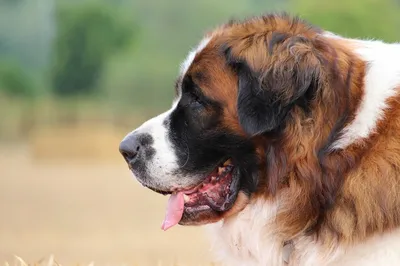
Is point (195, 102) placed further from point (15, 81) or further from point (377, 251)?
point (15, 81)

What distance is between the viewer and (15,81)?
43.8m

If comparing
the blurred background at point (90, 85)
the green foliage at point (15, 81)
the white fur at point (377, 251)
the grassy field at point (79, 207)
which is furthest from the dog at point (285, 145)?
the green foliage at point (15, 81)

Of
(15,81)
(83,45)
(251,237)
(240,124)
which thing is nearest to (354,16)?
(83,45)

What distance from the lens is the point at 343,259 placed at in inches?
149

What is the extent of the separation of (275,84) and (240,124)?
261 mm

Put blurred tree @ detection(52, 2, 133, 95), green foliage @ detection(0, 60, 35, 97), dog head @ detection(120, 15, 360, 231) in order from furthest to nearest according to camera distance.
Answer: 1. blurred tree @ detection(52, 2, 133, 95)
2. green foliage @ detection(0, 60, 35, 97)
3. dog head @ detection(120, 15, 360, 231)

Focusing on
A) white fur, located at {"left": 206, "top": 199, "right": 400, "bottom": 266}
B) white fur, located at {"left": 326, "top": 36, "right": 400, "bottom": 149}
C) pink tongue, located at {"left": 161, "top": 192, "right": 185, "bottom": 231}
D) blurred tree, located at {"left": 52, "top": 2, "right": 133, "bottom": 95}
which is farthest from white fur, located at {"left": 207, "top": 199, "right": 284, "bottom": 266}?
blurred tree, located at {"left": 52, "top": 2, "right": 133, "bottom": 95}

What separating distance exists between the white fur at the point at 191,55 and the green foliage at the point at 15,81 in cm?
3890

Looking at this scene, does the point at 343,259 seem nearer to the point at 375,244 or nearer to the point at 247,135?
the point at 375,244

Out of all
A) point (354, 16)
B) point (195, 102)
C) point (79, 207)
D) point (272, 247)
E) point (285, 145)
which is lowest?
point (79, 207)

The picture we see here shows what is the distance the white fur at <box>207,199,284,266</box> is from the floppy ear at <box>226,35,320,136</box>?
1.44 feet

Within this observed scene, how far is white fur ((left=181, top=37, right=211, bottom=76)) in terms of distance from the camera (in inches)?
159

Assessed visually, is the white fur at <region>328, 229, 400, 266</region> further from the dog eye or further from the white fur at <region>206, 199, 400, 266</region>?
the dog eye

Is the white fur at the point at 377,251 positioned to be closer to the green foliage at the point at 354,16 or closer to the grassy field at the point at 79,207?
the grassy field at the point at 79,207
